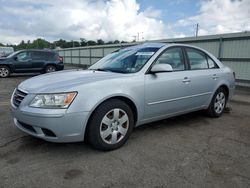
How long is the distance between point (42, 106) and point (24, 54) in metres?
12.3

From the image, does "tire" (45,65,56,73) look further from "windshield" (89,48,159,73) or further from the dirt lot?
"windshield" (89,48,159,73)

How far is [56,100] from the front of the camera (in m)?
2.96

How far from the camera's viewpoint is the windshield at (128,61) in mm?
3866

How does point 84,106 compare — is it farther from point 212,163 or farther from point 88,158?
point 212,163

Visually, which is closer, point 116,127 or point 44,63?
point 116,127

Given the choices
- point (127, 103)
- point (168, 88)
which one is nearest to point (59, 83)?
point (127, 103)

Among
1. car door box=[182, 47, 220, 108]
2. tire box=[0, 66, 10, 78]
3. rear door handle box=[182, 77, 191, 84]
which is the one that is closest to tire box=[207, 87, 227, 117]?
car door box=[182, 47, 220, 108]

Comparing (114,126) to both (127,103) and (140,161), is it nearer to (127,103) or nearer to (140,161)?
(127,103)

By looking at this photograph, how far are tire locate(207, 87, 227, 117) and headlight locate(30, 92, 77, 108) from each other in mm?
3260

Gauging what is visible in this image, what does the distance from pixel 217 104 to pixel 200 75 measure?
102cm

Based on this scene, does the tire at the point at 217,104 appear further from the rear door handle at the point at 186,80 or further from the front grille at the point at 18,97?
the front grille at the point at 18,97

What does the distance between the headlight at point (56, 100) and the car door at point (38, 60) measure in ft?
39.8

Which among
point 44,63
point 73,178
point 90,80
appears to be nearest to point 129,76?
point 90,80

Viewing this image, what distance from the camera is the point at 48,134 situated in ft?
9.98
